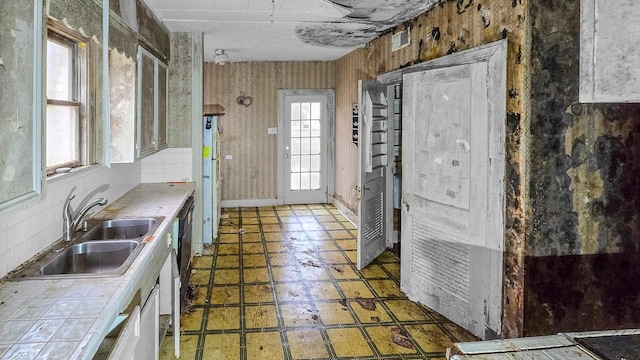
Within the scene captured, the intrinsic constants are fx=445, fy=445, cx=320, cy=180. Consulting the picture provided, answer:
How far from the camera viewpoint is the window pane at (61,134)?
8.06 feet

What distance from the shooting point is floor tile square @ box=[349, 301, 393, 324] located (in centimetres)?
362

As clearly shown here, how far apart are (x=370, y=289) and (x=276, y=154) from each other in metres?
4.70

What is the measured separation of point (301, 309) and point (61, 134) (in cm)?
229

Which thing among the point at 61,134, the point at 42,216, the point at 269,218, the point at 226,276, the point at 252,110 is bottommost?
the point at 226,276

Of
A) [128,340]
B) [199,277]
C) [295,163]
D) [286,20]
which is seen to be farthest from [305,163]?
[128,340]

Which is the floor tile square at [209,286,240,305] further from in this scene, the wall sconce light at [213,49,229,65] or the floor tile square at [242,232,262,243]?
the wall sconce light at [213,49,229,65]

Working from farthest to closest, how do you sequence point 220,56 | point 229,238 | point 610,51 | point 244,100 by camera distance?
point 244,100
point 220,56
point 229,238
point 610,51

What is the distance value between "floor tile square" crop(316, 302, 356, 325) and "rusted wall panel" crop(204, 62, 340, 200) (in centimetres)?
489

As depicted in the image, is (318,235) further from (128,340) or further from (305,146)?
(128,340)

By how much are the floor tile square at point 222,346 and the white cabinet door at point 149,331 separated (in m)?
0.66

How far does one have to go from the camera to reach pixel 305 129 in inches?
337

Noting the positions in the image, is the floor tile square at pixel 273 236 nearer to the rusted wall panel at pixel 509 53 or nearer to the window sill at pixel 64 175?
the rusted wall panel at pixel 509 53

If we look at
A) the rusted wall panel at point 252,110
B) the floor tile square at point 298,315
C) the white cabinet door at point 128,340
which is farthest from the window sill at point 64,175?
the rusted wall panel at point 252,110

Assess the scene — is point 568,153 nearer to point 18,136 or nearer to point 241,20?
point 18,136
